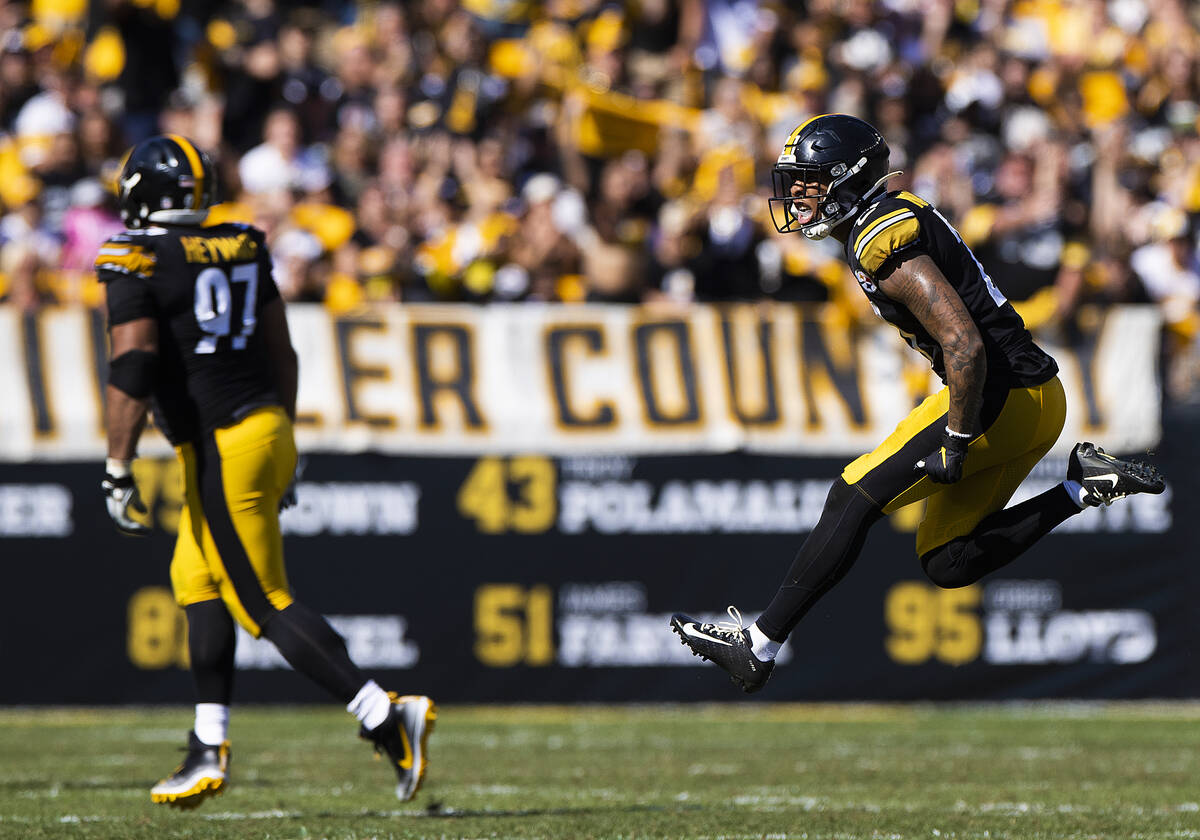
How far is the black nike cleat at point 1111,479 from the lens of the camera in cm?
542

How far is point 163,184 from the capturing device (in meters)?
5.48

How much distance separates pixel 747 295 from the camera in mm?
10023

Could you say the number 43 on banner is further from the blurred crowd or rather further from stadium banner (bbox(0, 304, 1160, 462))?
the blurred crowd

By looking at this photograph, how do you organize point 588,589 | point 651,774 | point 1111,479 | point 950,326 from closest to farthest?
1. point 950,326
2. point 1111,479
3. point 651,774
4. point 588,589

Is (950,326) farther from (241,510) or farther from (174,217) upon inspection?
(174,217)

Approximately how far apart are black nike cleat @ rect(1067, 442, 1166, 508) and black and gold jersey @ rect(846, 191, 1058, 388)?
36cm

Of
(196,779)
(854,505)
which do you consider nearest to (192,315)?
(196,779)

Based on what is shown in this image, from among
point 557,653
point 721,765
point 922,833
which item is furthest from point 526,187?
point 922,833

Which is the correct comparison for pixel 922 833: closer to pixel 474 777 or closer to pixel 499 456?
pixel 474 777

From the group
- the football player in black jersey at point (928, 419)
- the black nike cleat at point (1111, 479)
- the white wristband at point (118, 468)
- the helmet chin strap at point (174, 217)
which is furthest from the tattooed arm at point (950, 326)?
the white wristband at point (118, 468)

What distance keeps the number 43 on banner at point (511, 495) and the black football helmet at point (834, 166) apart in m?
4.24

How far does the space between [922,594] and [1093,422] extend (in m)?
1.35

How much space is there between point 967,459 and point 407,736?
1.93m

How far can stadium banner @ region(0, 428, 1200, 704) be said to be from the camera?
30.1ft
